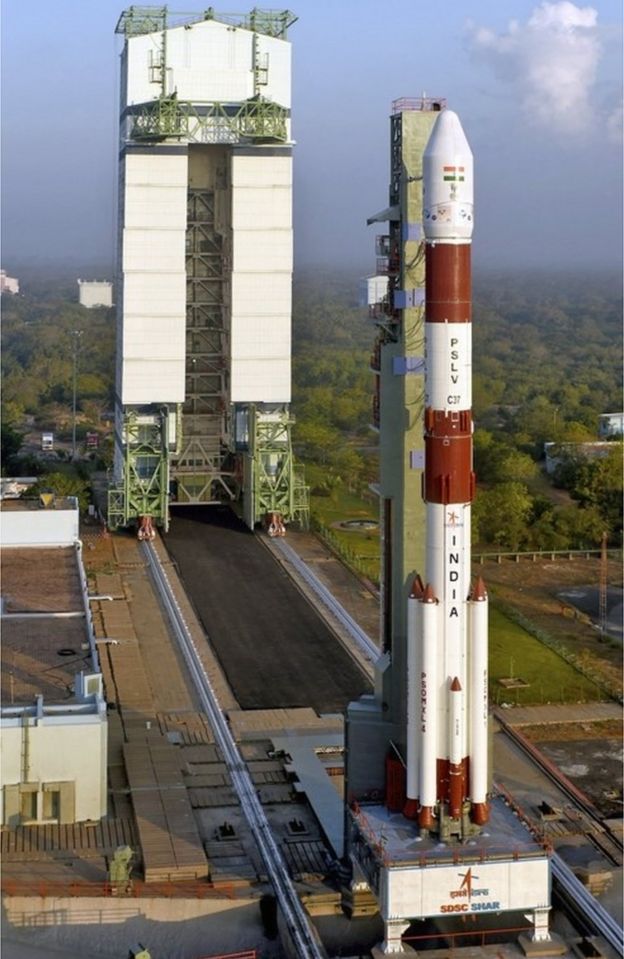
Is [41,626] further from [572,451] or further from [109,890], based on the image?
[572,451]

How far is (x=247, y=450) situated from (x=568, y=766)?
23358mm

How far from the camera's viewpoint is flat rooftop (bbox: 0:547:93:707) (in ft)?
90.8

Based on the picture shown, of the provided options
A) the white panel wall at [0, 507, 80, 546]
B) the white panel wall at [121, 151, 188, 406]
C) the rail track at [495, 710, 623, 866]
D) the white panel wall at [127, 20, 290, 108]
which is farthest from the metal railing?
the white panel wall at [127, 20, 290, 108]

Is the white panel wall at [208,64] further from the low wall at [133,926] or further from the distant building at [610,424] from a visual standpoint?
the distant building at [610,424]

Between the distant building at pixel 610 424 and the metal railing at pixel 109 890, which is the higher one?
the distant building at pixel 610 424

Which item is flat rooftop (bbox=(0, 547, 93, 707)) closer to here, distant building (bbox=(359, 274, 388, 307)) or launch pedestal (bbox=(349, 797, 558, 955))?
launch pedestal (bbox=(349, 797, 558, 955))

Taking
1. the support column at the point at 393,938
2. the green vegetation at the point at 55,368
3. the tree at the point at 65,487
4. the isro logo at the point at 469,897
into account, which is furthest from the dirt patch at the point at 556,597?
the green vegetation at the point at 55,368

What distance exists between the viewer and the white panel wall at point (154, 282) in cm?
4797

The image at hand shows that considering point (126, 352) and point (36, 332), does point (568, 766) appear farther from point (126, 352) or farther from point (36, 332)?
point (36, 332)

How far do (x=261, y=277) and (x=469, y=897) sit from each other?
3112 centimetres

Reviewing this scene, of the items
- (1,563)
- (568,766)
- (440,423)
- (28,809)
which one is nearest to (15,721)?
(28,809)

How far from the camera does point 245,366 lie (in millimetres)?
49625

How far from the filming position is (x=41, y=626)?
31.7 metres

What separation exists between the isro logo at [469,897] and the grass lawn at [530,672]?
1198cm
